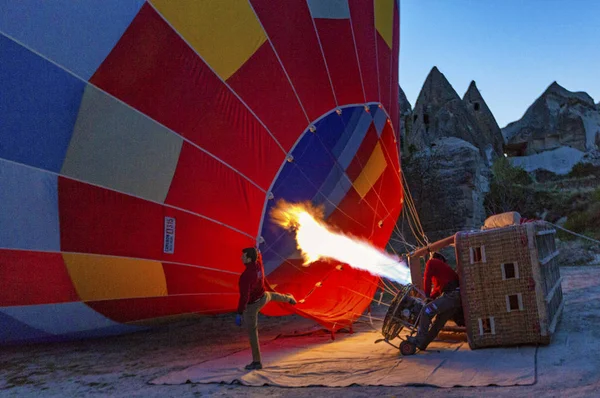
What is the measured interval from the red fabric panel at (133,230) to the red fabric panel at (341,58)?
1850 mm

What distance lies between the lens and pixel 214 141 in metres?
4.05

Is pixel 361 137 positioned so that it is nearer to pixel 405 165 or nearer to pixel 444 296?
pixel 444 296

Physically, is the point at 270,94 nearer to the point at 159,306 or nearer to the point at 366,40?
the point at 366,40

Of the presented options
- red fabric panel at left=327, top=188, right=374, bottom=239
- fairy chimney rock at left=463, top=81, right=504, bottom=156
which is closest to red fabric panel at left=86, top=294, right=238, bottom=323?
red fabric panel at left=327, top=188, right=374, bottom=239

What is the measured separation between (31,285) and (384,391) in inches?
111

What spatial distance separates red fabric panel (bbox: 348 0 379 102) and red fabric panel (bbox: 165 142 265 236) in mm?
1936

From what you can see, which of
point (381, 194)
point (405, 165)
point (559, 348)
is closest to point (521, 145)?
point (405, 165)

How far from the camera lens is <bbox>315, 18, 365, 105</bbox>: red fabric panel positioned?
4.75 m

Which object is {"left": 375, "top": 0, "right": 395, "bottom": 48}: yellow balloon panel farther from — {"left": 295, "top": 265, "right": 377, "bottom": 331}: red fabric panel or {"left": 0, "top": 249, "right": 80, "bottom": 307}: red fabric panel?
{"left": 0, "top": 249, "right": 80, "bottom": 307}: red fabric panel

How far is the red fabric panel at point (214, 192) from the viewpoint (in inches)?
156

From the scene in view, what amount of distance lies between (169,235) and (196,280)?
50 cm

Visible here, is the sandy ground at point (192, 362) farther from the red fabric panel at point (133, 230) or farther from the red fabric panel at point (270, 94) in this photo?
the red fabric panel at point (270, 94)

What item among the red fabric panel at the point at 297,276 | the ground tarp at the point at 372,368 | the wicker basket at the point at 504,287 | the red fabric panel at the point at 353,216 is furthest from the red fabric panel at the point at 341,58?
the ground tarp at the point at 372,368

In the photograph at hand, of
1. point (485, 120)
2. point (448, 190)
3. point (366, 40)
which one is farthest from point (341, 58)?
point (485, 120)
